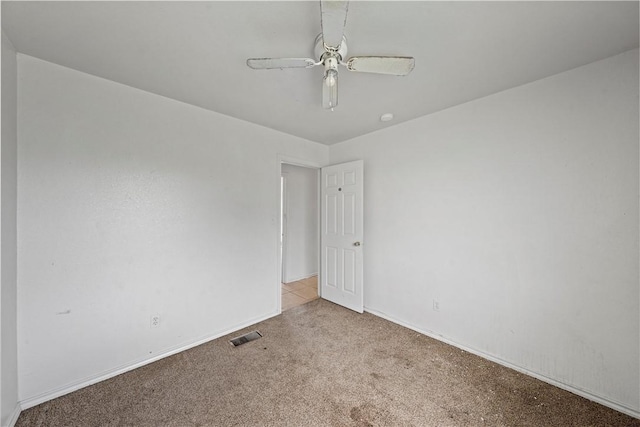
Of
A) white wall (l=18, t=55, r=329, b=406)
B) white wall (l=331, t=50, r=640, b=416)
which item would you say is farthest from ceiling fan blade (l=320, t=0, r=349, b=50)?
white wall (l=18, t=55, r=329, b=406)

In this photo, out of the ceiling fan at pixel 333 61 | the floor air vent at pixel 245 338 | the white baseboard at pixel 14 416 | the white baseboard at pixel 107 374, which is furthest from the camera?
the floor air vent at pixel 245 338

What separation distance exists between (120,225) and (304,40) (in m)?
2.01

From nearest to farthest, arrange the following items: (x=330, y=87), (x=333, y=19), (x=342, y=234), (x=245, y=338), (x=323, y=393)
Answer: (x=333, y=19)
(x=330, y=87)
(x=323, y=393)
(x=245, y=338)
(x=342, y=234)

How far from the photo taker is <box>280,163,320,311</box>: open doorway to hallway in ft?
14.7

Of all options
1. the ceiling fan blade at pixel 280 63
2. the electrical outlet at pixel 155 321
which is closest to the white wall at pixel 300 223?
the electrical outlet at pixel 155 321

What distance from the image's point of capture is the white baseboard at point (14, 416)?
149 centimetres

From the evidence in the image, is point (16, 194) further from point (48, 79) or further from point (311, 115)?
point (311, 115)

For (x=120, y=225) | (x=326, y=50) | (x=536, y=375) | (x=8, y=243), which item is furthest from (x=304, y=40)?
(x=536, y=375)

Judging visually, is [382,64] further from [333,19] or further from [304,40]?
[304,40]

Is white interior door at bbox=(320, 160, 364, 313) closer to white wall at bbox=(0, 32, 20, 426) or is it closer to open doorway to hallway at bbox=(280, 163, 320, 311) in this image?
open doorway to hallway at bbox=(280, 163, 320, 311)

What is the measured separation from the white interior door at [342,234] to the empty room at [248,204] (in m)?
0.63

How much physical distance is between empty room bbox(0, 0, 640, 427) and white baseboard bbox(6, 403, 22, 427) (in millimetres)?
17

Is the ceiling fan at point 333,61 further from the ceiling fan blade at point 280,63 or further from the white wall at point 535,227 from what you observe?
the white wall at point 535,227

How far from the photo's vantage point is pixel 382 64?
51.1 inches
